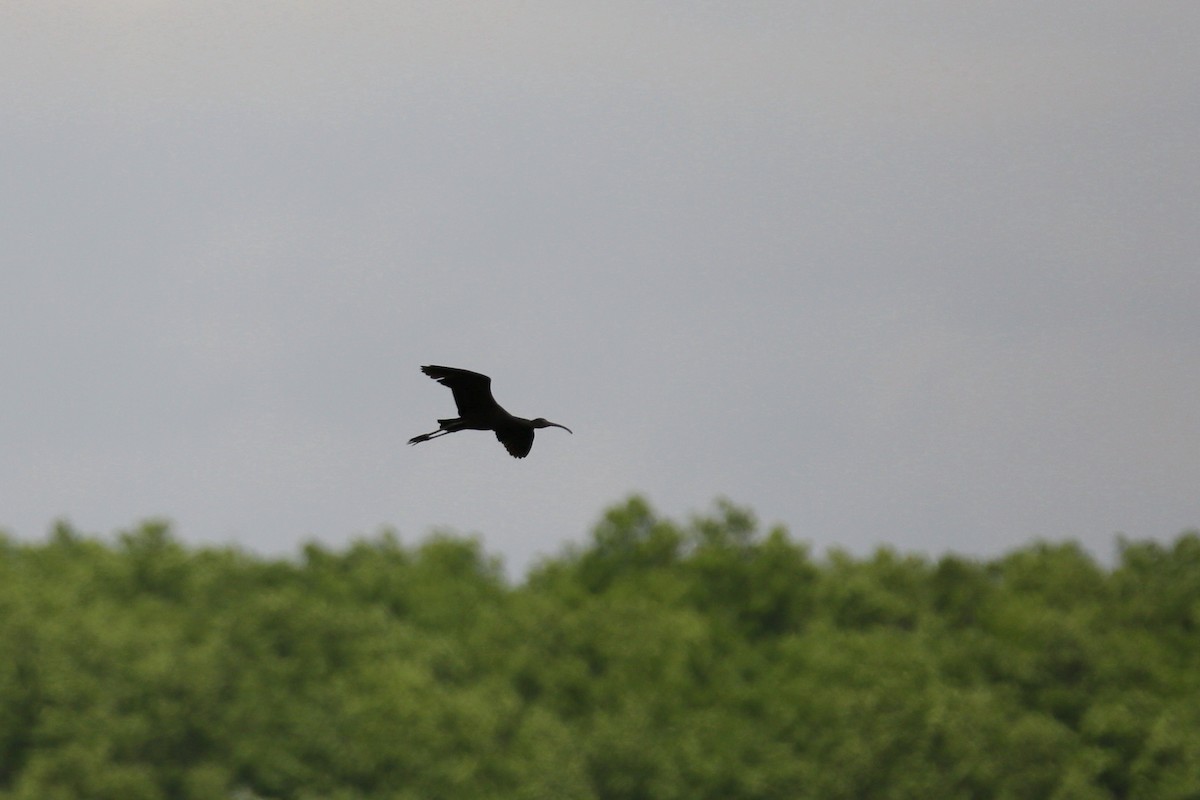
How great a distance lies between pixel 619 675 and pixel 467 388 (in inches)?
2001

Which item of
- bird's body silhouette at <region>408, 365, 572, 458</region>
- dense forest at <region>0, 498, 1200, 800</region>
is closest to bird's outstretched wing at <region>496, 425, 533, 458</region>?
bird's body silhouette at <region>408, 365, 572, 458</region>

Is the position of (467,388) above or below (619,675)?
below

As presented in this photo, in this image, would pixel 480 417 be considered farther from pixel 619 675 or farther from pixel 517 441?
pixel 619 675

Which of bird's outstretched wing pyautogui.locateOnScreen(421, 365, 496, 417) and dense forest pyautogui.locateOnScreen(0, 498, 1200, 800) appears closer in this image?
bird's outstretched wing pyautogui.locateOnScreen(421, 365, 496, 417)

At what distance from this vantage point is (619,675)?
242ft

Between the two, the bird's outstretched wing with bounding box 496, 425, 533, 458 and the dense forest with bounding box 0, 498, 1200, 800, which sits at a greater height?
the dense forest with bounding box 0, 498, 1200, 800

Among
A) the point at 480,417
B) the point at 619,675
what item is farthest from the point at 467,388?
the point at 619,675

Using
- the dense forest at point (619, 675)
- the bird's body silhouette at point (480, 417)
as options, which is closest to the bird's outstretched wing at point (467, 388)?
the bird's body silhouette at point (480, 417)

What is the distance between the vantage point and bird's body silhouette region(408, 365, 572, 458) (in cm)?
2345

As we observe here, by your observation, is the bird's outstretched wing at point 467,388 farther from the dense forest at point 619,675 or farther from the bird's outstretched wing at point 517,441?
the dense forest at point 619,675

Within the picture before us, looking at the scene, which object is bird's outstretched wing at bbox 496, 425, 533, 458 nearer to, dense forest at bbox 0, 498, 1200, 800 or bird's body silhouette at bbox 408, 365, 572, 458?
bird's body silhouette at bbox 408, 365, 572, 458

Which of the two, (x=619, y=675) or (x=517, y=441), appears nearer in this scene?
(x=517, y=441)

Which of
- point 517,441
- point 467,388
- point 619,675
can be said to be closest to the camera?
point 467,388

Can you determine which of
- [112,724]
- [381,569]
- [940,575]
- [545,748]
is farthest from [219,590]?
[940,575]
